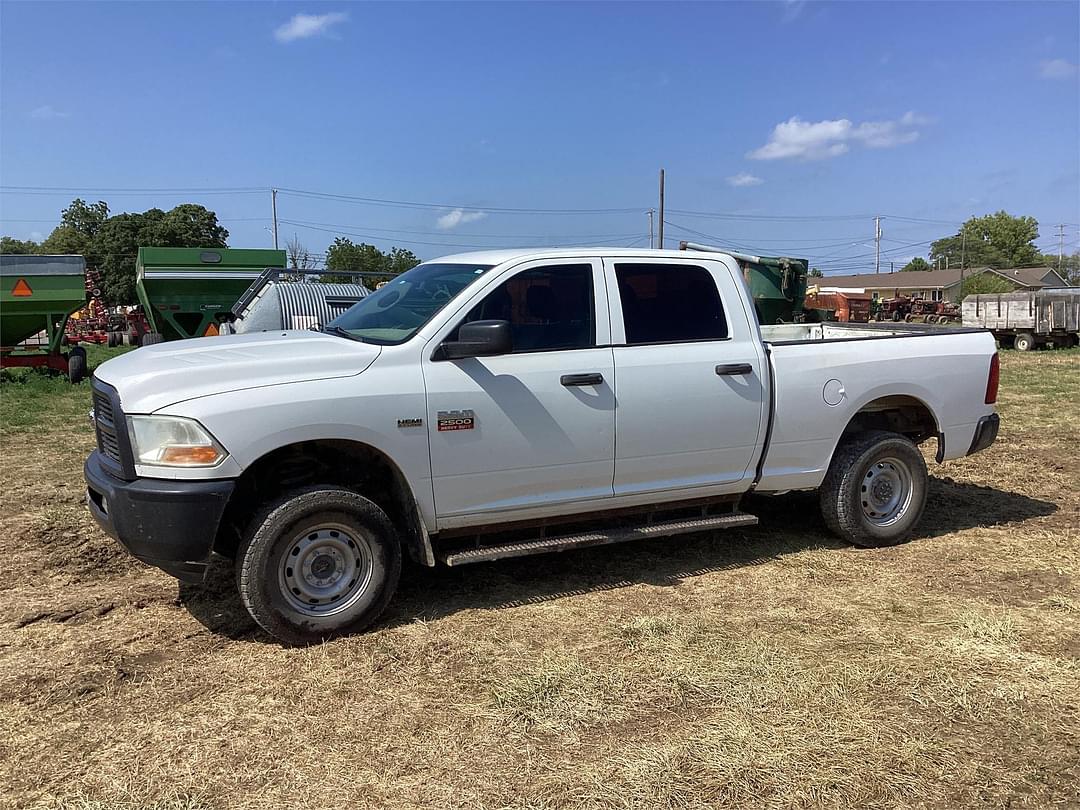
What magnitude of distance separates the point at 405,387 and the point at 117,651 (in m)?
1.94

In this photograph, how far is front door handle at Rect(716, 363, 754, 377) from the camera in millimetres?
5113

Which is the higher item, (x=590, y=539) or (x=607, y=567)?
(x=590, y=539)

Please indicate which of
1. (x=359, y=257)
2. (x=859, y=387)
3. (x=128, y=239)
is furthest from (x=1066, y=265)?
(x=859, y=387)

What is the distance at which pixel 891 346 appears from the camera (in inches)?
229

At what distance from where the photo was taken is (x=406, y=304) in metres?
4.94

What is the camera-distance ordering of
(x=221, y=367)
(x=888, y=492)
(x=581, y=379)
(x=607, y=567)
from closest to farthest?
(x=221, y=367) < (x=581, y=379) < (x=607, y=567) < (x=888, y=492)

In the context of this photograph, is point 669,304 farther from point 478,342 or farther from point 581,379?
point 478,342

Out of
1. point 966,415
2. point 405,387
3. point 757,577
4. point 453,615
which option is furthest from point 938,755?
point 966,415

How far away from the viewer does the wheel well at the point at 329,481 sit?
14.2 ft

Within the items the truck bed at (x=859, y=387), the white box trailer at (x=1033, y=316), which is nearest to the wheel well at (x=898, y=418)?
the truck bed at (x=859, y=387)

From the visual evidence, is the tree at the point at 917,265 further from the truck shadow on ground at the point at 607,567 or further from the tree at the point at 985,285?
the truck shadow on ground at the point at 607,567

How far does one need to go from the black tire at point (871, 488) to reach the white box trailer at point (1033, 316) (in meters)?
24.5

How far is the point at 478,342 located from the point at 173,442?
5.01ft

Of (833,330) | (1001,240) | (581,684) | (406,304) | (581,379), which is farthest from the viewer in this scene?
(1001,240)
